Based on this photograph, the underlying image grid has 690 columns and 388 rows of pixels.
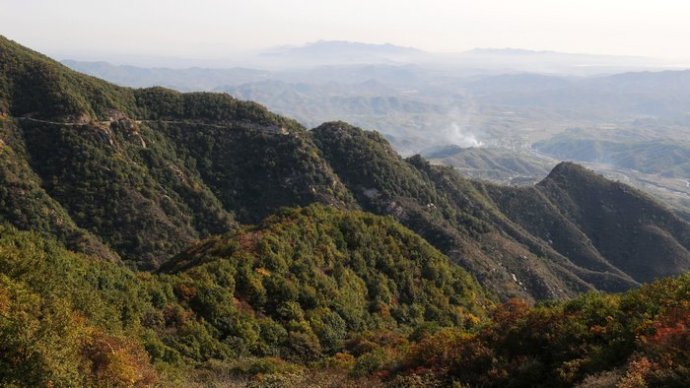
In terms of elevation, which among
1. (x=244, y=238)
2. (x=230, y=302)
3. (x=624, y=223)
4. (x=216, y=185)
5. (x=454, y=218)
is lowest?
(x=624, y=223)

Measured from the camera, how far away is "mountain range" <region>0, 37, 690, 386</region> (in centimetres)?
2103

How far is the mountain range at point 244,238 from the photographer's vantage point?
69.0 feet

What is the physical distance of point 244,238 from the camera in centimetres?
4062

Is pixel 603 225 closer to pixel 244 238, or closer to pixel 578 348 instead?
pixel 244 238

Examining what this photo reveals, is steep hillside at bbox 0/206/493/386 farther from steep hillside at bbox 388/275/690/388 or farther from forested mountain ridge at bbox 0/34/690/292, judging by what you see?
forested mountain ridge at bbox 0/34/690/292

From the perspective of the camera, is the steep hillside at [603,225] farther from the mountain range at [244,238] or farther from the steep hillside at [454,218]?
the steep hillside at [454,218]

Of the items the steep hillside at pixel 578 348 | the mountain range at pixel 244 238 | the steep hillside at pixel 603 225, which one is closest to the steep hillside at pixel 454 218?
the mountain range at pixel 244 238

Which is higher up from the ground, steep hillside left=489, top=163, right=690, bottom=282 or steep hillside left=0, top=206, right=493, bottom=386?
steep hillside left=0, top=206, right=493, bottom=386

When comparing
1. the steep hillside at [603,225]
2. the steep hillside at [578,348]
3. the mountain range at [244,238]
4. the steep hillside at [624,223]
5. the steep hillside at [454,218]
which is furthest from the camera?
the steep hillside at [624,223]

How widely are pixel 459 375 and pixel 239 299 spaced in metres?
18.7

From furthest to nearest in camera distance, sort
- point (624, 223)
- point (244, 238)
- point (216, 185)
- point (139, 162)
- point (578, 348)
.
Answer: point (624, 223) < point (216, 185) < point (139, 162) < point (244, 238) < point (578, 348)

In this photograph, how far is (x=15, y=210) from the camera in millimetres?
64938

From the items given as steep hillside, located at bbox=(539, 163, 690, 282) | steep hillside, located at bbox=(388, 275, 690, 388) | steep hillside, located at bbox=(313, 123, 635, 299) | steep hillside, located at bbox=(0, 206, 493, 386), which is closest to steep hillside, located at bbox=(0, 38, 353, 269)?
steep hillside, located at bbox=(313, 123, 635, 299)

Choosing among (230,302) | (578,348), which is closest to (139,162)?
(230,302)
